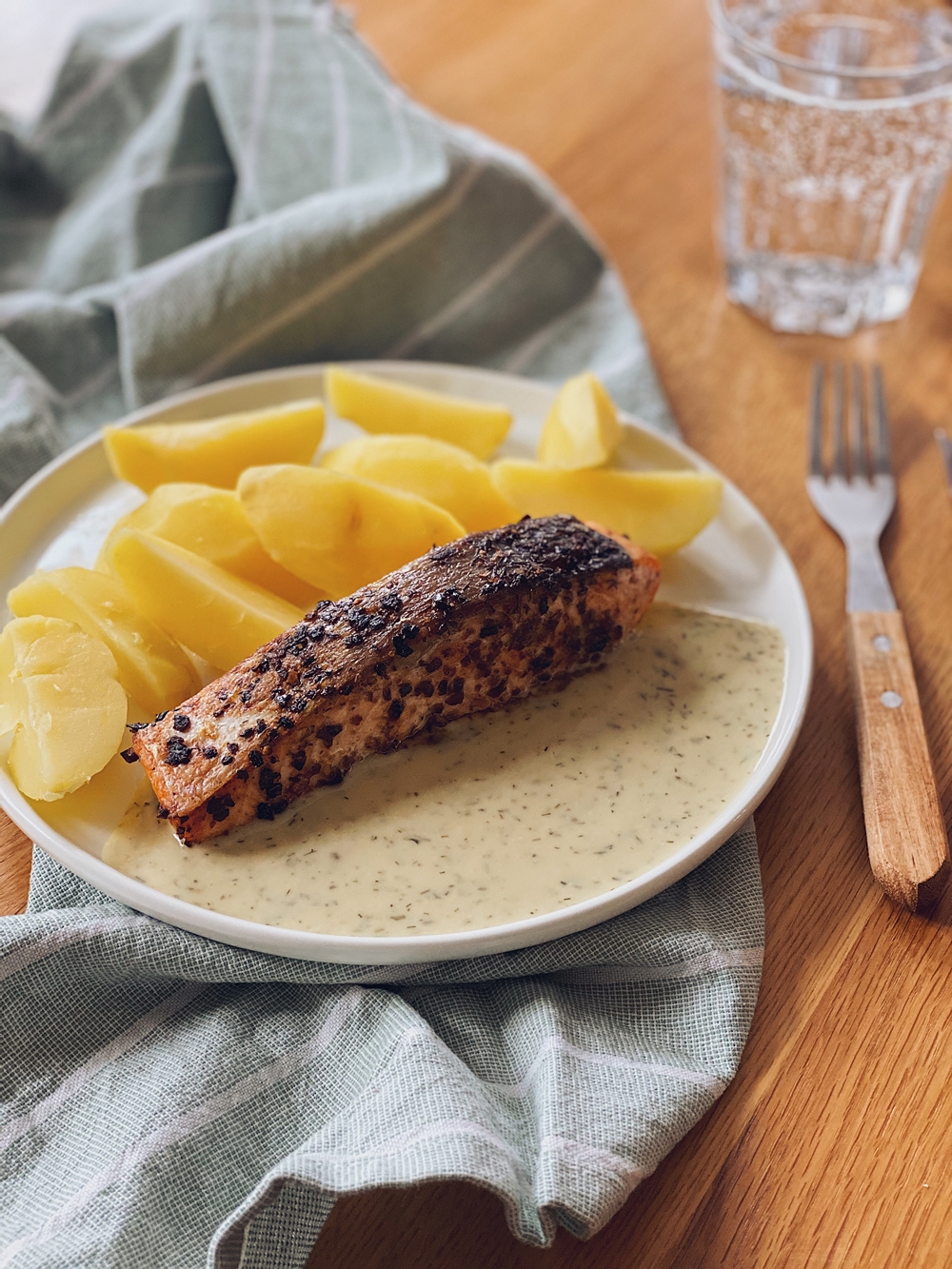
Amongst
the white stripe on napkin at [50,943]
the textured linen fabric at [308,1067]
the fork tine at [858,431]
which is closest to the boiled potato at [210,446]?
the textured linen fabric at [308,1067]

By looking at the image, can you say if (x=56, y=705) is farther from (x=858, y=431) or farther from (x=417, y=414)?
(x=858, y=431)

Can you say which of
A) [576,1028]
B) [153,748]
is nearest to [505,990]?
[576,1028]

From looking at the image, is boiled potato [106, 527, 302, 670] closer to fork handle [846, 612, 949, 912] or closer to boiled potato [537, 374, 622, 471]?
boiled potato [537, 374, 622, 471]

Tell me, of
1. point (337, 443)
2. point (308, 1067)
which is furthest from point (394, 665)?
point (337, 443)

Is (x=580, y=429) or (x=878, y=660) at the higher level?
(x=580, y=429)

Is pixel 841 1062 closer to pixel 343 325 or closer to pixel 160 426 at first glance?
pixel 160 426
